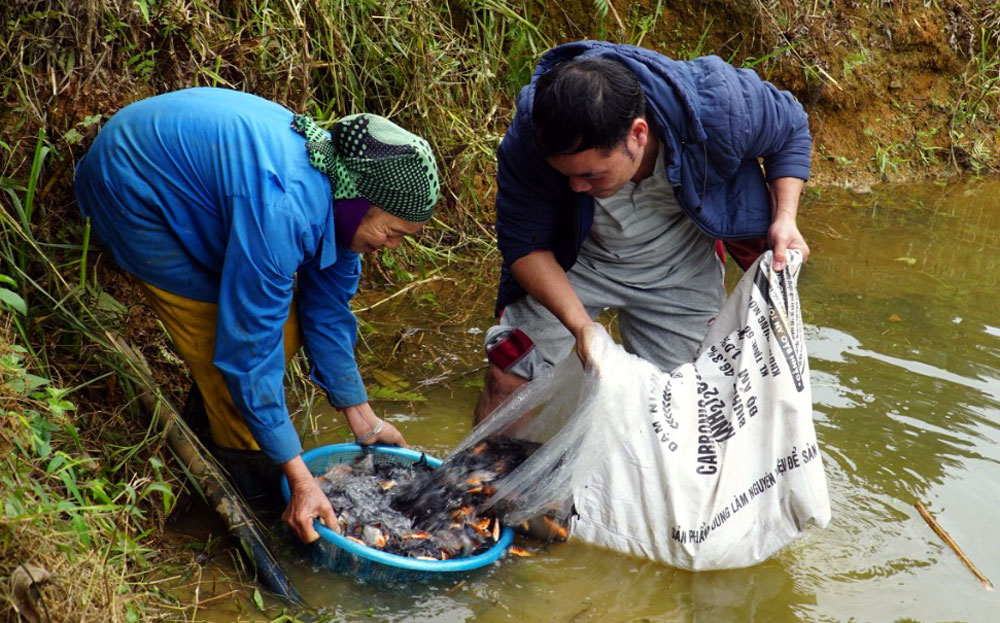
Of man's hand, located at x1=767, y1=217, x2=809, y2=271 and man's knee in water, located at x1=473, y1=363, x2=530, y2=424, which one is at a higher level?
man's hand, located at x1=767, y1=217, x2=809, y2=271

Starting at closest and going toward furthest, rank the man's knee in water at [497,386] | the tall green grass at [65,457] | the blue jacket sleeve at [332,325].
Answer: the tall green grass at [65,457], the blue jacket sleeve at [332,325], the man's knee in water at [497,386]

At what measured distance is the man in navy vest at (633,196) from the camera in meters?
2.79

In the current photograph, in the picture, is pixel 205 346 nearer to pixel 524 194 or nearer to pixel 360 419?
pixel 360 419

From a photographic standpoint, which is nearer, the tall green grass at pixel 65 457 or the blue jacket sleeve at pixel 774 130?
the tall green grass at pixel 65 457

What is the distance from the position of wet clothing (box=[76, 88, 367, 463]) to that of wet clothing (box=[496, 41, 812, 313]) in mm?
705

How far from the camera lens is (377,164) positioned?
2.62 meters

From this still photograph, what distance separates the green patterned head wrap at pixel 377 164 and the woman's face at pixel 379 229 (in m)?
0.02

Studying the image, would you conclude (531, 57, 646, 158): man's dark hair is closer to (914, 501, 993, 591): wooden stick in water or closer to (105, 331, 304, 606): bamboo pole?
(105, 331, 304, 606): bamboo pole

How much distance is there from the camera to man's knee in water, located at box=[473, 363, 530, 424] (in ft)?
11.5

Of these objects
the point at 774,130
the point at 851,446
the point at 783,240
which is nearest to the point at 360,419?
the point at 783,240

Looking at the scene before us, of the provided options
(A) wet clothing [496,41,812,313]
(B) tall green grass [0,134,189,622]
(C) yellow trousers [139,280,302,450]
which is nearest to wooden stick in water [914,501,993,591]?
(A) wet clothing [496,41,812,313]

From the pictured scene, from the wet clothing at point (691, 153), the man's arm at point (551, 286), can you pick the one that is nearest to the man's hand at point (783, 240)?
the wet clothing at point (691, 153)

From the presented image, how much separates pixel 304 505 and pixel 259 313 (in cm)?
57

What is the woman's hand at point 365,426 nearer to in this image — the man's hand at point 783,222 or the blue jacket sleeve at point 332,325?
the blue jacket sleeve at point 332,325
